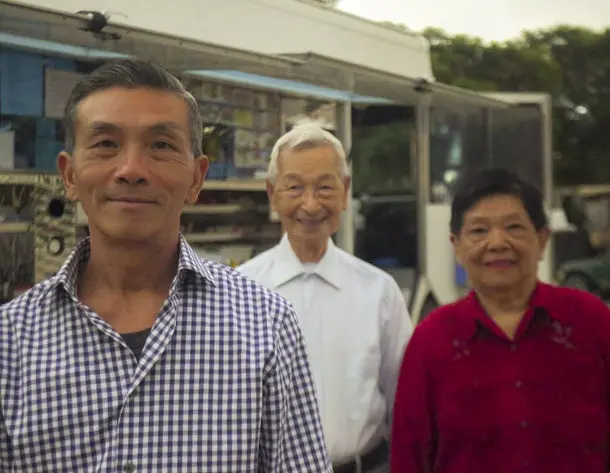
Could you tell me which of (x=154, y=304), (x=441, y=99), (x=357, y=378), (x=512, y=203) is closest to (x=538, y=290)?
(x=512, y=203)

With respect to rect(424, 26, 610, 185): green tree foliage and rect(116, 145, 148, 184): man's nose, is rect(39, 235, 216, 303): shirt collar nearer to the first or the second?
rect(116, 145, 148, 184): man's nose

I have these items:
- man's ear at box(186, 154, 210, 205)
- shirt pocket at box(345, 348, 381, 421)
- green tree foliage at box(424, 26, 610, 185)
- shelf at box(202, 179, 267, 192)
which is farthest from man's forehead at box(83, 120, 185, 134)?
green tree foliage at box(424, 26, 610, 185)

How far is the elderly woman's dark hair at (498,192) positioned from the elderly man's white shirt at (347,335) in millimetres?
323

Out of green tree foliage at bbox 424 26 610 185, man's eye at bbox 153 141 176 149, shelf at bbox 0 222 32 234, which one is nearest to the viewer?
man's eye at bbox 153 141 176 149

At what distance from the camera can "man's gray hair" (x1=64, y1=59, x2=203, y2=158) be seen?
4.21ft

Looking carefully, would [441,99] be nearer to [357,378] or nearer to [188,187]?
[357,378]

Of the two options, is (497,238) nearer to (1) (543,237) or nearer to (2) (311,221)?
(1) (543,237)

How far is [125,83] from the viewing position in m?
1.28

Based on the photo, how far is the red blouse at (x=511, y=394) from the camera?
1836 mm

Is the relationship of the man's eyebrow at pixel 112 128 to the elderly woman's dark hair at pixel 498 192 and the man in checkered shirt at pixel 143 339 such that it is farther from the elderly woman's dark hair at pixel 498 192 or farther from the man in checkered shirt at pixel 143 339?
the elderly woman's dark hair at pixel 498 192

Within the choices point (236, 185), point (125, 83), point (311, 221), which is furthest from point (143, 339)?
point (236, 185)

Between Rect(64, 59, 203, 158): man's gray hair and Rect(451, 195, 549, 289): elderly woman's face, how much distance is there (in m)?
0.92

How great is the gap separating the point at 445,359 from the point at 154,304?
86cm

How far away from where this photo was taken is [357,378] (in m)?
2.14
